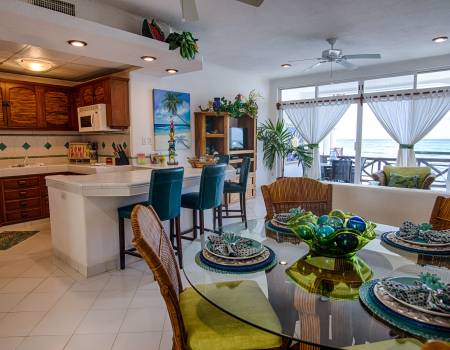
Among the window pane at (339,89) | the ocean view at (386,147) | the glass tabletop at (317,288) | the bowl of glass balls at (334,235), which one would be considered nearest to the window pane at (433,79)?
the ocean view at (386,147)

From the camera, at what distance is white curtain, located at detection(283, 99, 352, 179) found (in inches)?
250

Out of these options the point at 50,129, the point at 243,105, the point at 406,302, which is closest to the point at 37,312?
the point at 406,302

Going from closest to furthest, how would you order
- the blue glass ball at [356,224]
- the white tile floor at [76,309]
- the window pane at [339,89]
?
the blue glass ball at [356,224], the white tile floor at [76,309], the window pane at [339,89]

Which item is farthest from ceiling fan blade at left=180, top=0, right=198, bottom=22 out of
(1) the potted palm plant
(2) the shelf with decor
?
(1) the potted palm plant

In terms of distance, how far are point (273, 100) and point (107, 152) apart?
399cm

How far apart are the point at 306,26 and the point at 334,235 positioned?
10.6ft

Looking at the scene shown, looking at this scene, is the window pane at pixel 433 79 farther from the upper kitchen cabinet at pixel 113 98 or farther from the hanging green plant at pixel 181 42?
the upper kitchen cabinet at pixel 113 98

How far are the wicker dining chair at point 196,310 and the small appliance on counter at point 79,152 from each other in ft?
13.9

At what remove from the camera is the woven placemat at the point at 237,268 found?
1338 mm

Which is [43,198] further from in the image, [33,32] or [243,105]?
[243,105]

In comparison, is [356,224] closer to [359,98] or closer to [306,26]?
[306,26]

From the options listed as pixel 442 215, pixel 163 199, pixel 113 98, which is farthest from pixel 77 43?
pixel 442 215

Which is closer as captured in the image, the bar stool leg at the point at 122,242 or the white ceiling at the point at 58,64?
the bar stool leg at the point at 122,242

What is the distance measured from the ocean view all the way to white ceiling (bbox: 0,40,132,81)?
458 centimetres
